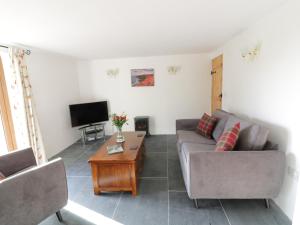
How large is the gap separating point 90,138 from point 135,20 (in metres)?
3.44

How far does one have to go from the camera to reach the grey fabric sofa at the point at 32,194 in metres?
1.28

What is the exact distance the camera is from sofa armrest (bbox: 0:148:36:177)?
1.88 meters

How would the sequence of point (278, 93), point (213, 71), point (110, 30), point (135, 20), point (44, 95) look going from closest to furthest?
1. point (278, 93)
2. point (135, 20)
3. point (110, 30)
4. point (44, 95)
5. point (213, 71)

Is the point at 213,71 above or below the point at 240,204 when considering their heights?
above

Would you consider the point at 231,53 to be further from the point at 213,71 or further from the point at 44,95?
the point at 44,95

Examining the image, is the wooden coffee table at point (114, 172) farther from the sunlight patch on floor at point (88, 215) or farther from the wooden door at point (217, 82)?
the wooden door at point (217, 82)

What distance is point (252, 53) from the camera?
2307mm

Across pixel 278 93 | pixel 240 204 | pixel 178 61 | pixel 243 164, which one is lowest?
pixel 240 204

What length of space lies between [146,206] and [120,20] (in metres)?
2.19

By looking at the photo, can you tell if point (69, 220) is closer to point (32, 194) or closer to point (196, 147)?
point (32, 194)

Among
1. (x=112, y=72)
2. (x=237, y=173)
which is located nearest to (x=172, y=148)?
(x=237, y=173)

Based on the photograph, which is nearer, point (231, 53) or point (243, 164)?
point (243, 164)

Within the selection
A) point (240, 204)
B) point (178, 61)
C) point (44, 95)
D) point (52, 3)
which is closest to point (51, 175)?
point (52, 3)

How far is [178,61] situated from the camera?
4359 mm
